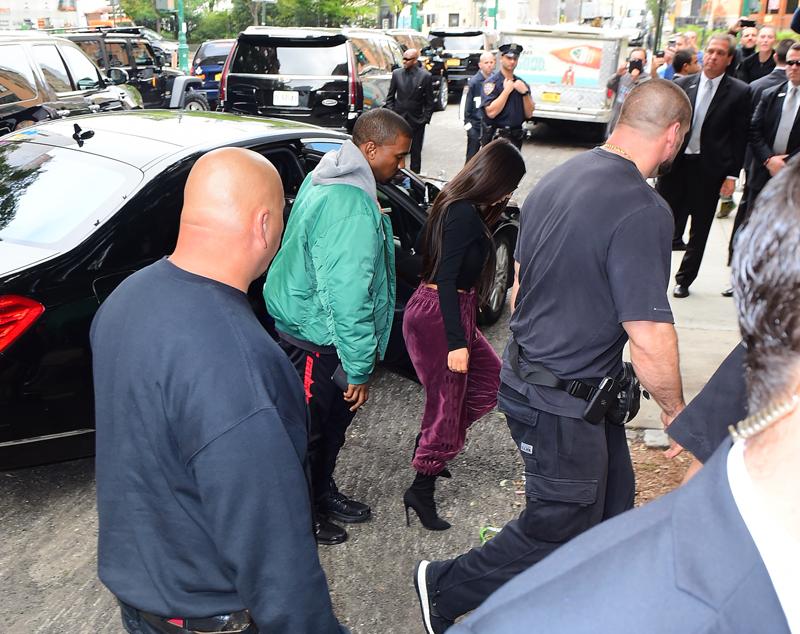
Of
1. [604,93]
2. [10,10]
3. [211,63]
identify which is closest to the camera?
[604,93]

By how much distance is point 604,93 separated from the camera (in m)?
16.4

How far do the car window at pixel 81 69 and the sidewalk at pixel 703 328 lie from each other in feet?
24.8

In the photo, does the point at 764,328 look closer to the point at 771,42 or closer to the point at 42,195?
the point at 42,195

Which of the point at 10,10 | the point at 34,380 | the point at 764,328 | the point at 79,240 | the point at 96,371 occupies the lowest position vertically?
the point at 10,10

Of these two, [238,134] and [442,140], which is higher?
[238,134]

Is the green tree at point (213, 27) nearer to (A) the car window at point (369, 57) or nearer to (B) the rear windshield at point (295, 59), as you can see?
(A) the car window at point (369, 57)

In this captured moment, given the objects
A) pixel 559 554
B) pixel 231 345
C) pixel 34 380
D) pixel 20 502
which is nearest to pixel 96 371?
pixel 231 345

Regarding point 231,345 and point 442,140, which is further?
point 442,140

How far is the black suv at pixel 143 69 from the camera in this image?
1631cm

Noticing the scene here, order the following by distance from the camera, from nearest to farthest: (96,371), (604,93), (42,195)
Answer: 1. (96,371)
2. (42,195)
3. (604,93)

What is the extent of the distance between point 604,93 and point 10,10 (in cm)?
5169

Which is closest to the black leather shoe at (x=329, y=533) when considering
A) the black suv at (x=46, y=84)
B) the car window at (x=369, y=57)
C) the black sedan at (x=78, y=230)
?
the black sedan at (x=78, y=230)

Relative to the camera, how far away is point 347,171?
3354 mm

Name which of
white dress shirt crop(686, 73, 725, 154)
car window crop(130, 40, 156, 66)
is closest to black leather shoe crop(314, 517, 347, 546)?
white dress shirt crop(686, 73, 725, 154)
